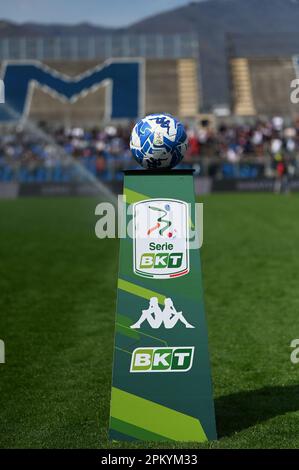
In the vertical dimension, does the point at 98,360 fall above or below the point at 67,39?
below

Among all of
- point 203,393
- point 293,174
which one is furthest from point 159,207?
point 293,174

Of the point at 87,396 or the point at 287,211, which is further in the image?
the point at 287,211

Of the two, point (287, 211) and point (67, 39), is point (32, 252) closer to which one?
point (287, 211)

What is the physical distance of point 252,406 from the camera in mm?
6320

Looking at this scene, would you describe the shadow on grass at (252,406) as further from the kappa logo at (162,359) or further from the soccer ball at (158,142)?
the soccer ball at (158,142)

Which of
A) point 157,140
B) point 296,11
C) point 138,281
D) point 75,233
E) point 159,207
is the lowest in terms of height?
point 75,233

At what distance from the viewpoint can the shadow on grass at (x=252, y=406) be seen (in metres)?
5.86

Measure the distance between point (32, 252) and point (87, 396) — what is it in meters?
9.76

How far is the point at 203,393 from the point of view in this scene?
5.42 meters

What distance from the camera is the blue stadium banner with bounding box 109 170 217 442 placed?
17.4 feet

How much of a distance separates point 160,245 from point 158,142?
2.25ft

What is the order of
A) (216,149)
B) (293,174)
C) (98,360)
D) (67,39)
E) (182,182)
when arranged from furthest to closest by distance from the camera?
1. (67,39)
2. (216,149)
3. (293,174)
4. (98,360)
5. (182,182)

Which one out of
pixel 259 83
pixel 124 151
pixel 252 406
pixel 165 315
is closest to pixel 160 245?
pixel 165 315

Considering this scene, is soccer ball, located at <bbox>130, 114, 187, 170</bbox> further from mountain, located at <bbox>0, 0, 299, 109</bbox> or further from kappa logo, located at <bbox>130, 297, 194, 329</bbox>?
mountain, located at <bbox>0, 0, 299, 109</bbox>
